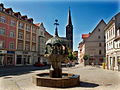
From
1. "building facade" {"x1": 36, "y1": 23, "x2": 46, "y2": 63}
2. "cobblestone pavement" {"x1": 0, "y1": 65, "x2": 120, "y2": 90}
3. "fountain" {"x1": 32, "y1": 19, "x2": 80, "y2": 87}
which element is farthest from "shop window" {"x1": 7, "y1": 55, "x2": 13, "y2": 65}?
"fountain" {"x1": 32, "y1": 19, "x2": 80, "y2": 87}

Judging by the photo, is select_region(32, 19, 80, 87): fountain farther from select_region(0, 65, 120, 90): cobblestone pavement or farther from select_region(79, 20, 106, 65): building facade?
select_region(79, 20, 106, 65): building facade

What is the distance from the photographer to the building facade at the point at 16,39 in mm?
31656

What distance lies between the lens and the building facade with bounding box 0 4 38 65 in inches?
1246

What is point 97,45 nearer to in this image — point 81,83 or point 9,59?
point 9,59

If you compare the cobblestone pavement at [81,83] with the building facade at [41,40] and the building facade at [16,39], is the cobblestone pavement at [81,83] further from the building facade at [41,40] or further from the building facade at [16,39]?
the building facade at [41,40]

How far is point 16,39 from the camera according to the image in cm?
3578

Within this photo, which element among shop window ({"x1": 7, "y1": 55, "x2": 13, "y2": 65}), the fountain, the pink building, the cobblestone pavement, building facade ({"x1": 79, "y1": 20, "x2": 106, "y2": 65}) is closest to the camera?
the cobblestone pavement

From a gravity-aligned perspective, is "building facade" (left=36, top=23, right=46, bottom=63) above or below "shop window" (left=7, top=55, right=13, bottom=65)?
above

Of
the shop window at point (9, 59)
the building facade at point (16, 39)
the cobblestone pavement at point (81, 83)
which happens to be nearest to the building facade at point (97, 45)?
the building facade at point (16, 39)

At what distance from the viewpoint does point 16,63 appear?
35.4 meters

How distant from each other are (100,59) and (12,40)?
114 feet

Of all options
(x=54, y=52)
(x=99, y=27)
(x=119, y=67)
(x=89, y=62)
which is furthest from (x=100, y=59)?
(x=54, y=52)

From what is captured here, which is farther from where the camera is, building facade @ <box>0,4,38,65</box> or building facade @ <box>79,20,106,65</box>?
building facade @ <box>79,20,106,65</box>

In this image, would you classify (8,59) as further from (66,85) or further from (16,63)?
(66,85)
